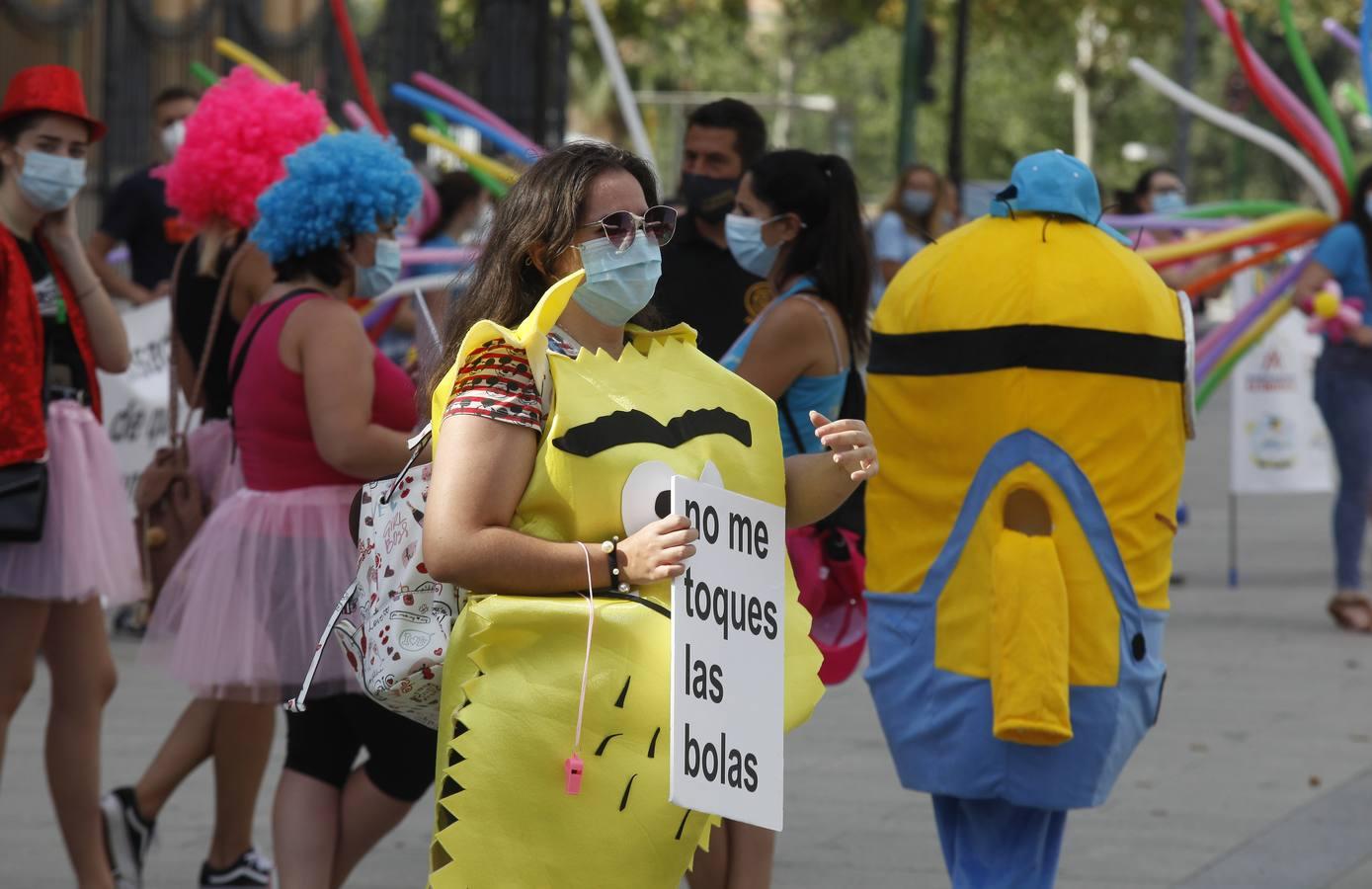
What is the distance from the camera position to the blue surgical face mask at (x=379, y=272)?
4777mm

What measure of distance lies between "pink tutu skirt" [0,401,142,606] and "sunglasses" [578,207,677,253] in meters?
2.22

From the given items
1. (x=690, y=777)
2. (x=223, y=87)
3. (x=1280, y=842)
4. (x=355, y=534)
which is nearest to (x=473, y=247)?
(x=355, y=534)

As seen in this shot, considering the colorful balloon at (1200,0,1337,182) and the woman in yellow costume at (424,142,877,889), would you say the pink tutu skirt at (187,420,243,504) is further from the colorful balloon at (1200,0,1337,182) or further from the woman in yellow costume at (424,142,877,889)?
the colorful balloon at (1200,0,1337,182)

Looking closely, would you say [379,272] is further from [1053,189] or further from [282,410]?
[1053,189]

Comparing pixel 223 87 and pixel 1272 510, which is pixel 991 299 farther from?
pixel 1272 510

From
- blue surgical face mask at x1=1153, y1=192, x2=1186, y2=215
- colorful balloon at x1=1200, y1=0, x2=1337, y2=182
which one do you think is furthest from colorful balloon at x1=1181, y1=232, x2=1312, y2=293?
blue surgical face mask at x1=1153, y1=192, x2=1186, y2=215

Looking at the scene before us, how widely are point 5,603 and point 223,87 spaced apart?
174 cm

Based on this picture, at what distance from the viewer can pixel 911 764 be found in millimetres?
4258

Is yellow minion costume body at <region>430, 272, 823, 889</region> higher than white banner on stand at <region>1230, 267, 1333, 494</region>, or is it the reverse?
yellow minion costume body at <region>430, 272, 823, 889</region>

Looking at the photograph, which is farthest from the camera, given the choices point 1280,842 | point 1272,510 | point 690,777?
point 1272,510

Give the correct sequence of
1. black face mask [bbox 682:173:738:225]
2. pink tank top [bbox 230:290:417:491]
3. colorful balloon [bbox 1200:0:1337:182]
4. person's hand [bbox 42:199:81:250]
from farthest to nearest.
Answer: colorful balloon [bbox 1200:0:1337:182] < black face mask [bbox 682:173:738:225] < person's hand [bbox 42:199:81:250] < pink tank top [bbox 230:290:417:491]

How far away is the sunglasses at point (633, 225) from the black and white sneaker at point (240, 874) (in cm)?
262

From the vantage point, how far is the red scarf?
4.75 meters

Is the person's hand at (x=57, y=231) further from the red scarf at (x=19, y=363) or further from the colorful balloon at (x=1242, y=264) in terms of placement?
the colorful balloon at (x=1242, y=264)
